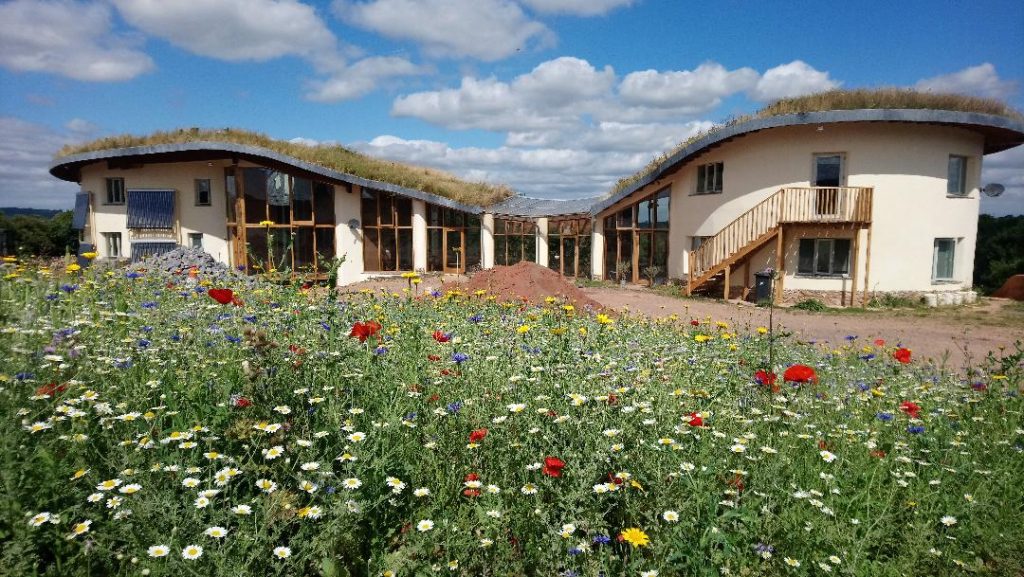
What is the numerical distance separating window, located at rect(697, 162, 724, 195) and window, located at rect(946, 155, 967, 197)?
7423 millimetres

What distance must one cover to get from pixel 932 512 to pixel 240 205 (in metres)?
24.2

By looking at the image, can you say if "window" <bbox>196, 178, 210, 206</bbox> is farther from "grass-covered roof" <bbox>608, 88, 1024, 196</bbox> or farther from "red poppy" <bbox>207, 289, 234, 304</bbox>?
"red poppy" <bbox>207, 289, 234, 304</bbox>

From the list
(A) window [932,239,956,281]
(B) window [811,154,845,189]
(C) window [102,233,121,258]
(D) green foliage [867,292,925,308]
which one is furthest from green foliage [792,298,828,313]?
(C) window [102,233,121,258]

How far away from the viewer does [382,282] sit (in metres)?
21.5

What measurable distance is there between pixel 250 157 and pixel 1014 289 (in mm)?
30620

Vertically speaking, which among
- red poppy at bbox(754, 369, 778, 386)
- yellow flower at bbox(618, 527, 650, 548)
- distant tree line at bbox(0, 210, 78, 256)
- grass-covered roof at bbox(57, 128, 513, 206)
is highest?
grass-covered roof at bbox(57, 128, 513, 206)

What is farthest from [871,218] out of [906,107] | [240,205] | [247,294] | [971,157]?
[240,205]

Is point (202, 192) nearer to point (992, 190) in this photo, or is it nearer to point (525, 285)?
point (525, 285)

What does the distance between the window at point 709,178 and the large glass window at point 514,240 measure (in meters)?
7.89

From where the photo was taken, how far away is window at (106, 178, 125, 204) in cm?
2450

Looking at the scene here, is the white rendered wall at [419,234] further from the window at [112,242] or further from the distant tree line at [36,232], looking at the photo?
the distant tree line at [36,232]

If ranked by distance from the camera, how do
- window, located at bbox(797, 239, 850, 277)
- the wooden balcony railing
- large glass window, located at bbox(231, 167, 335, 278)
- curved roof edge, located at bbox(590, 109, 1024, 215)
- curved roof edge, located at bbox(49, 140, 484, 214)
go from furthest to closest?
large glass window, located at bbox(231, 167, 335, 278), curved roof edge, located at bbox(49, 140, 484, 214), window, located at bbox(797, 239, 850, 277), the wooden balcony railing, curved roof edge, located at bbox(590, 109, 1024, 215)

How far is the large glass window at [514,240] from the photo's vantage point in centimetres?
2656

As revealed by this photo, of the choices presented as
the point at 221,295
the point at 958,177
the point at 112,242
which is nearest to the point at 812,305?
the point at 958,177
